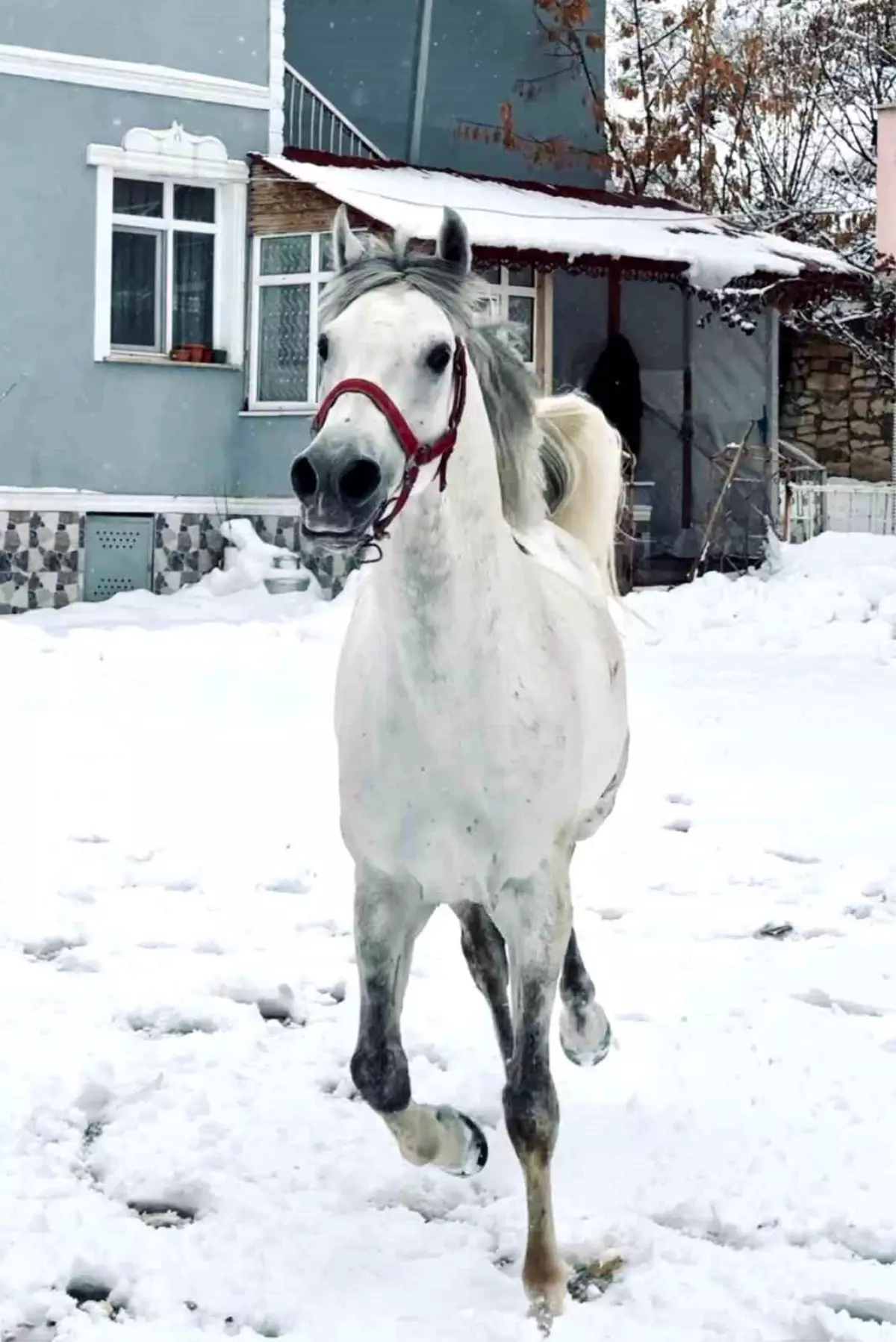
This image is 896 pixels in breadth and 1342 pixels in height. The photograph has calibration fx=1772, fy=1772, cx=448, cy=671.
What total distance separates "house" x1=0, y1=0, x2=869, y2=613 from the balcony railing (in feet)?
0.10

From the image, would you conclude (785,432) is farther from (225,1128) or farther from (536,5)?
(225,1128)

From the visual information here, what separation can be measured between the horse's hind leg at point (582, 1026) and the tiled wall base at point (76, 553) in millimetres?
11486

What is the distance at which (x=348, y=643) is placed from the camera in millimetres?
3529

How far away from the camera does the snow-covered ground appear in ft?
10.7

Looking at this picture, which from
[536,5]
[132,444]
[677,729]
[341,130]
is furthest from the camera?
[536,5]

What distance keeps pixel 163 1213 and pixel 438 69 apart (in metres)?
17.7

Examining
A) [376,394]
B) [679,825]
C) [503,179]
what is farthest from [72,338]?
[376,394]

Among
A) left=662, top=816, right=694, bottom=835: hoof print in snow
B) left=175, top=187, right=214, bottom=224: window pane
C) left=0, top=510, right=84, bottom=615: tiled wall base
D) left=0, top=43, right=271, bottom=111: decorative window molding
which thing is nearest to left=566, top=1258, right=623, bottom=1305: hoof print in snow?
left=662, top=816, right=694, bottom=835: hoof print in snow

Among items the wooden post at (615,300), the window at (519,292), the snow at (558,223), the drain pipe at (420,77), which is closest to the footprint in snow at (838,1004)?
the snow at (558,223)

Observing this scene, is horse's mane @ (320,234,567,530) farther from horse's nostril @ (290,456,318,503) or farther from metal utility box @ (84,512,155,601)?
metal utility box @ (84,512,155,601)

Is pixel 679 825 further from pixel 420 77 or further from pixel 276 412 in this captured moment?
pixel 420 77

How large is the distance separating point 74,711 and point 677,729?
334 centimetres

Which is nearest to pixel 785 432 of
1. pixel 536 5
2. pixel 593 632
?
pixel 536 5

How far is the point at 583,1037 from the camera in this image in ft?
14.3
